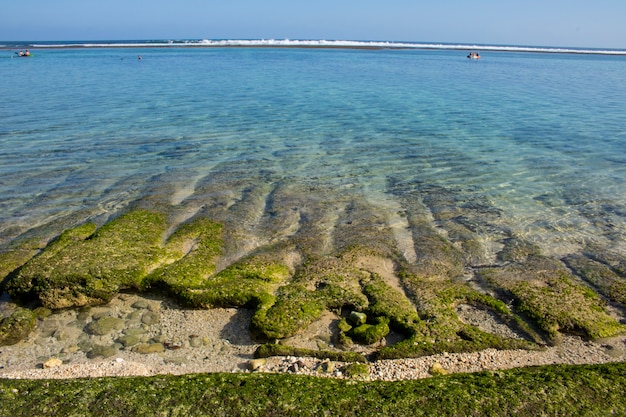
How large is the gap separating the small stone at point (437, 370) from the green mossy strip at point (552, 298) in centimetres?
202

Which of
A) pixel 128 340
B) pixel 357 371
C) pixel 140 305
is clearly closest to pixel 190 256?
pixel 140 305

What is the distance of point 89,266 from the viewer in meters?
8.27

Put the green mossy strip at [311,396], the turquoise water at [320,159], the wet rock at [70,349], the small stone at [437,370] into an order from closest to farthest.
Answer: the green mossy strip at [311,396] → the small stone at [437,370] → the wet rock at [70,349] → the turquoise water at [320,159]

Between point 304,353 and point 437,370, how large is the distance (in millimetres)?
1781

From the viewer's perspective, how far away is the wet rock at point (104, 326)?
708 cm

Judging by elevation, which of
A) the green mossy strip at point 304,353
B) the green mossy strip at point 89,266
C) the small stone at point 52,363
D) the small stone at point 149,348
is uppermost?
the green mossy strip at point 89,266

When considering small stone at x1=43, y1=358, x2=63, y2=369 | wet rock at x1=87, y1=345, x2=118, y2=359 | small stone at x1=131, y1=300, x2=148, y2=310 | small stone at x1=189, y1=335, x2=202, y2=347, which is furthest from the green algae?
small stone at x1=43, y1=358, x2=63, y2=369

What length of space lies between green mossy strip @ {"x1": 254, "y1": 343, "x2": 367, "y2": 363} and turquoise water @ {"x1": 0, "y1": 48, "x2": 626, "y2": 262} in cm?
360

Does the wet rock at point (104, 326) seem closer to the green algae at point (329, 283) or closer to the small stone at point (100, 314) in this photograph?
the small stone at point (100, 314)

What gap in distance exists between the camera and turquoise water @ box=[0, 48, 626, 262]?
37.8ft

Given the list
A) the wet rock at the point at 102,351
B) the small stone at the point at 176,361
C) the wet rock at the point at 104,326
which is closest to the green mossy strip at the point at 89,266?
the wet rock at the point at 104,326

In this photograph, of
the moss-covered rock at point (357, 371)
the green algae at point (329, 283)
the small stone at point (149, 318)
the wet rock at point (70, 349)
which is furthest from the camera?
the small stone at point (149, 318)

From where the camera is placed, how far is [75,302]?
7.71m

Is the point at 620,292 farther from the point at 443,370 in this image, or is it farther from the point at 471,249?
the point at 443,370
